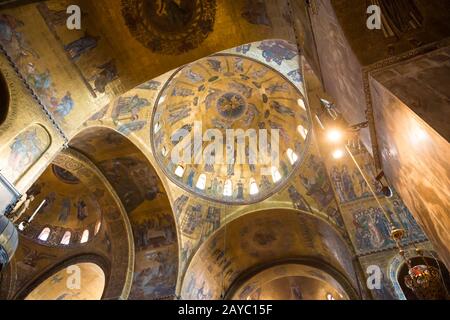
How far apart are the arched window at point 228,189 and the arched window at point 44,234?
9451mm

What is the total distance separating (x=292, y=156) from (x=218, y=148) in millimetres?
3814

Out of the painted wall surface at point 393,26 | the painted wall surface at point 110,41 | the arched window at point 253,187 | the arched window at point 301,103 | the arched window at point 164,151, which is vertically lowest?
the painted wall surface at point 393,26

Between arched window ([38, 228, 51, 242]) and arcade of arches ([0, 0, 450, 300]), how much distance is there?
0.37 ft

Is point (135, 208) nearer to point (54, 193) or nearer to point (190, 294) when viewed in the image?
point (190, 294)

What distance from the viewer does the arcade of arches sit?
12.5ft

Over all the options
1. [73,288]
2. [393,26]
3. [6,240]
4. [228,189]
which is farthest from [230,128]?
[393,26]

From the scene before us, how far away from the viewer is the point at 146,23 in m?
7.85

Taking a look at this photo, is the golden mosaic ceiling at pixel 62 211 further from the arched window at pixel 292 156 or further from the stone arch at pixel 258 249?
the arched window at pixel 292 156

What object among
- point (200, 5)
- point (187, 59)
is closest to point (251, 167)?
point (187, 59)

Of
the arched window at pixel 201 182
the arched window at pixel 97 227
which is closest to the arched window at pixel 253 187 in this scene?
the arched window at pixel 201 182

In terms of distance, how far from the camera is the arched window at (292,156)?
13.6 m

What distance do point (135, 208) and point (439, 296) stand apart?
428 inches

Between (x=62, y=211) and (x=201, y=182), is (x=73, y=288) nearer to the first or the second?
(x=62, y=211)

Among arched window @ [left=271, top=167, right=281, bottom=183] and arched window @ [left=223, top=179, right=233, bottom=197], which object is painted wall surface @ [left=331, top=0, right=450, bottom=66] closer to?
arched window @ [left=271, top=167, right=281, bottom=183]
